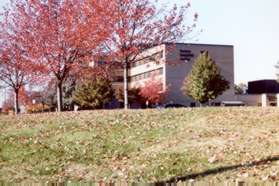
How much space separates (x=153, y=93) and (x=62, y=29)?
5497cm

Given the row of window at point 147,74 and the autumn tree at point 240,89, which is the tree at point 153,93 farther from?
the autumn tree at point 240,89

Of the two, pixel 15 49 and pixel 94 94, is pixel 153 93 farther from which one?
pixel 15 49

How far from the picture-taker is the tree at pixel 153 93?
80.4m

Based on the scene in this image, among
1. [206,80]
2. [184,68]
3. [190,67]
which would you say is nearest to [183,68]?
[184,68]

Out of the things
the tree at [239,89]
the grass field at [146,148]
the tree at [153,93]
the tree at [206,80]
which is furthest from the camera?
the tree at [239,89]

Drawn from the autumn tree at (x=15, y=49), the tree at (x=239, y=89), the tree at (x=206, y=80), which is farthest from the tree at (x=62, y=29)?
the tree at (x=239, y=89)

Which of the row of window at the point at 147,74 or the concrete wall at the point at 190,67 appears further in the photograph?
the row of window at the point at 147,74

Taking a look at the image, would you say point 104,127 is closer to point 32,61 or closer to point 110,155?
point 110,155

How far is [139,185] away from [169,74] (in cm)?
8713

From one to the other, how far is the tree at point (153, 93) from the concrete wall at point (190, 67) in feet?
25.8

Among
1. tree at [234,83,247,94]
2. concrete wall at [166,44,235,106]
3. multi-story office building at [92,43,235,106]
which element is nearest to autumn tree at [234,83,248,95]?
tree at [234,83,247,94]

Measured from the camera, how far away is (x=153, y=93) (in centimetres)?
8188

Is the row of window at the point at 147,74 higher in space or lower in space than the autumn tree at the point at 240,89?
higher

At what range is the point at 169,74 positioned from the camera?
96.4 m
